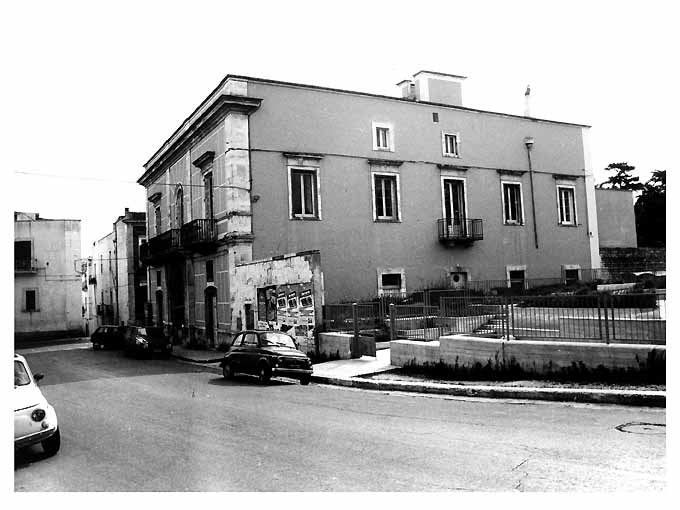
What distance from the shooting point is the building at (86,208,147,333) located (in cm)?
1936

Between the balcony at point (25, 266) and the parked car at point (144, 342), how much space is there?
1054 centimetres

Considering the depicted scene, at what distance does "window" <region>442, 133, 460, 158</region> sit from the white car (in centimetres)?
1904

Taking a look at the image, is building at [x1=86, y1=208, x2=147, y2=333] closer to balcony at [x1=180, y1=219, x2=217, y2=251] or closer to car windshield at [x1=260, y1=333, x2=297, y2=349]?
balcony at [x1=180, y1=219, x2=217, y2=251]

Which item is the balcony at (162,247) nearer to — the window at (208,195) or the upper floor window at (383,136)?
the window at (208,195)

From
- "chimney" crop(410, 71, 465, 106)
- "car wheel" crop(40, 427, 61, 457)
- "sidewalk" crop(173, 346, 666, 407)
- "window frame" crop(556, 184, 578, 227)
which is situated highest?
"chimney" crop(410, 71, 465, 106)

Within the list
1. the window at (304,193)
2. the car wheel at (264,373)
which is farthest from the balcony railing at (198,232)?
the car wheel at (264,373)

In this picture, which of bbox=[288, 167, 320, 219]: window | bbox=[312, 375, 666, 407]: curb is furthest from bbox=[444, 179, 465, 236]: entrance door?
bbox=[312, 375, 666, 407]: curb

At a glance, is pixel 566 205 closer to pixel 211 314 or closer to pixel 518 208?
pixel 518 208

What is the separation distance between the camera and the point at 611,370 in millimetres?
9625

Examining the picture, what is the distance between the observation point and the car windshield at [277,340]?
1328 cm

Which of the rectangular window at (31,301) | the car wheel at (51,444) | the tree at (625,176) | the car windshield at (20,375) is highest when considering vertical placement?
the tree at (625,176)

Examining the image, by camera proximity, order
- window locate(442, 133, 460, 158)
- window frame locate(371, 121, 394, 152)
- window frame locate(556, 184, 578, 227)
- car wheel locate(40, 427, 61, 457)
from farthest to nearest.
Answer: window frame locate(556, 184, 578, 227), window locate(442, 133, 460, 158), window frame locate(371, 121, 394, 152), car wheel locate(40, 427, 61, 457)

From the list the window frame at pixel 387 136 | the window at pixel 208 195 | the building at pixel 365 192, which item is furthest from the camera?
the window frame at pixel 387 136
